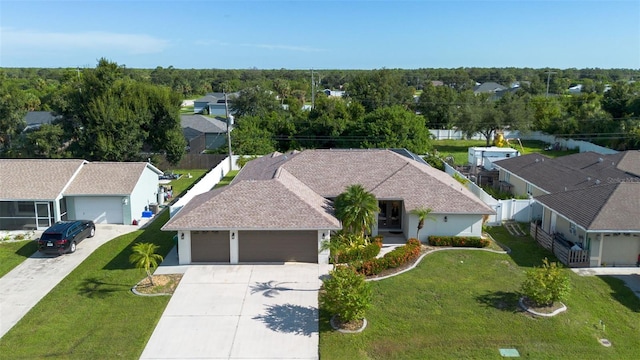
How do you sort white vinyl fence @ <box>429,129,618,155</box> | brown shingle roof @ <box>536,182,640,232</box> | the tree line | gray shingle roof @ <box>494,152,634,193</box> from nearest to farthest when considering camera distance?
brown shingle roof @ <box>536,182,640,232</box> → gray shingle roof @ <box>494,152,634,193</box> → the tree line → white vinyl fence @ <box>429,129,618,155</box>

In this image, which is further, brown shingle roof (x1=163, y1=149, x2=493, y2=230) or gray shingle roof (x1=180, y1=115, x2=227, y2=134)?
gray shingle roof (x1=180, y1=115, x2=227, y2=134)

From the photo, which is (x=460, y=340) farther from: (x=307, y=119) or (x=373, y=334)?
(x=307, y=119)

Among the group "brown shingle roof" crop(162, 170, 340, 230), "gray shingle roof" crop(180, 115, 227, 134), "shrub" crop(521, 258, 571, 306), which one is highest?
"gray shingle roof" crop(180, 115, 227, 134)

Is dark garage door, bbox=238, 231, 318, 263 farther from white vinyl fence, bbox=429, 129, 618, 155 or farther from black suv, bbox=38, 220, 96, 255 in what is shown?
white vinyl fence, bbox=429, 129, 618, 155

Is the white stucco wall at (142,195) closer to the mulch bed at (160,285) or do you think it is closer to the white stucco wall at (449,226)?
the mulch bed at (160,285)

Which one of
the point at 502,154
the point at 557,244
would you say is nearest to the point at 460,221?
the point at 557,244

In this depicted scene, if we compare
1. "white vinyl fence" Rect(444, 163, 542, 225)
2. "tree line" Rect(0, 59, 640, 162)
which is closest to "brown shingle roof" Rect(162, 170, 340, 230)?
"white vinyl fence" Rect(444, 163, 542, 225)

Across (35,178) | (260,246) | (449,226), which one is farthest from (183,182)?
(449,226)

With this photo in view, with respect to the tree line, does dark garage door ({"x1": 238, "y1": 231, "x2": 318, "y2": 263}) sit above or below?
below

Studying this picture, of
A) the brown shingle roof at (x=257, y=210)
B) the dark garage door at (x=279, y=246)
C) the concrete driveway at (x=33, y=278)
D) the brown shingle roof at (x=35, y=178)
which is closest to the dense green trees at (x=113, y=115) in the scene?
the brown shingle roof at (x=35, y=178)
